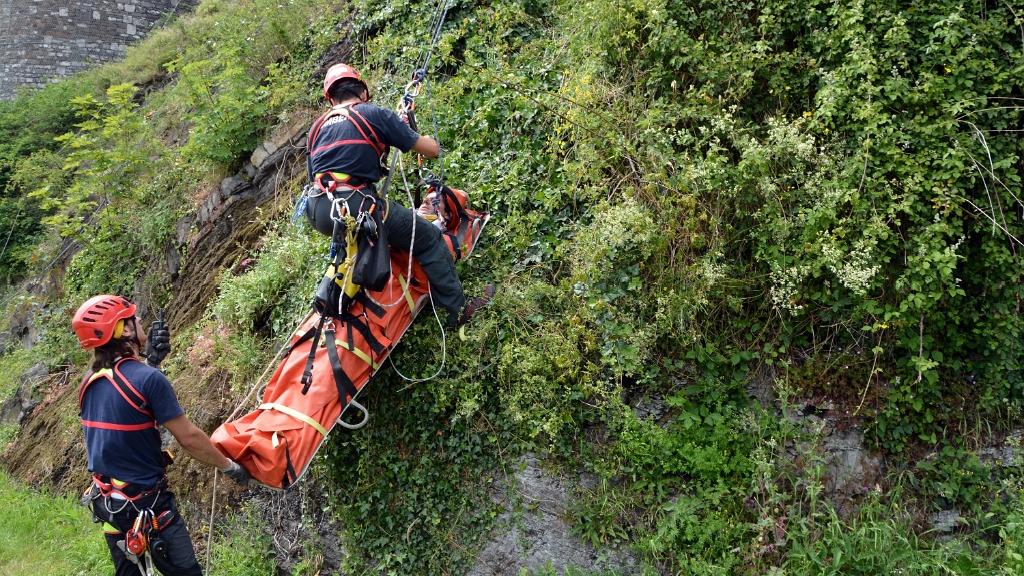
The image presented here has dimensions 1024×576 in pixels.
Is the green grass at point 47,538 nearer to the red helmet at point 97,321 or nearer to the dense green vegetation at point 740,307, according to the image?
the dense green vegetation at point 740,307

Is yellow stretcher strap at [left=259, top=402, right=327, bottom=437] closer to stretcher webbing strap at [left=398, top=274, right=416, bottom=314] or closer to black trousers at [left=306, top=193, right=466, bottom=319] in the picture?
stretcher webbing strap at [left=398, top=274, right=416, bottom=314]

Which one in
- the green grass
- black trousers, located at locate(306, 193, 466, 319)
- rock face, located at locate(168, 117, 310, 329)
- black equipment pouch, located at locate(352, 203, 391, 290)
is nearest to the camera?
black equipment pouch, located at locate(352, 203, 391, 290)

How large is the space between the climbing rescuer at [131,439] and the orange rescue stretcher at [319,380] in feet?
0.59

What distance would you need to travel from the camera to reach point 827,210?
4.25 meters

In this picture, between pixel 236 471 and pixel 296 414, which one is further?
pixel 296 414

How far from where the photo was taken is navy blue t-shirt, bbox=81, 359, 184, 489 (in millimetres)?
3963

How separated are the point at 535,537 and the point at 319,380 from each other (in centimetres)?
169

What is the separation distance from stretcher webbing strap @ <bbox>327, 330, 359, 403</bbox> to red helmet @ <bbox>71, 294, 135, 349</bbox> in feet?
3.89

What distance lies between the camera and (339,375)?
4.52 m

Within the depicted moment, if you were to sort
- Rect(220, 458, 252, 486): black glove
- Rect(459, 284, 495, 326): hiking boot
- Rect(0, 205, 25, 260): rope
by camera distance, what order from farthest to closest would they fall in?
1. Rect(0, 205, 25, 260): rope
2. Rect(459, 284, 495, 326): hiking boot
3. Rect(220, 458, 252, 486): black glove

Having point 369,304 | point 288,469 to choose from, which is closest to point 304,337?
point 369,304

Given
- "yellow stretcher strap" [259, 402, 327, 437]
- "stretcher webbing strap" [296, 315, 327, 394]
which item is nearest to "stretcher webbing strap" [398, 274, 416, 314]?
"stretcher webbing strap" [296, 315, 327, 394]

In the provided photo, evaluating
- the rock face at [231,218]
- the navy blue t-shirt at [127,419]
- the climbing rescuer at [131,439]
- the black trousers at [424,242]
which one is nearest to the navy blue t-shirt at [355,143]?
the black trousers at [424,242]

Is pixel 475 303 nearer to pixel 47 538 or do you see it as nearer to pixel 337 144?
pixel 337 144
